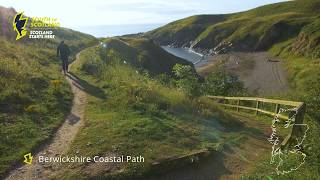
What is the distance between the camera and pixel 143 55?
142 feet

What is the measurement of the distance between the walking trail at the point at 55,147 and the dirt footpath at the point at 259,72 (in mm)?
39995

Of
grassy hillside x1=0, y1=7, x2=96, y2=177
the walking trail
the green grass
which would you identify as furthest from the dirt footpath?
the walking trail

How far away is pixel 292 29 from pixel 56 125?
4298 inches

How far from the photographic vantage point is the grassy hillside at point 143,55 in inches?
1545

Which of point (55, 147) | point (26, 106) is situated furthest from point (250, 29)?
point (55, 147)

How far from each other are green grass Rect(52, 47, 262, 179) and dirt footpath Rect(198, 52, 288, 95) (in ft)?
120

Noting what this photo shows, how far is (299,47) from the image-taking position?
8925 cm

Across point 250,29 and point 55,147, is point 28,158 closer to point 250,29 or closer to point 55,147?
point 55,147

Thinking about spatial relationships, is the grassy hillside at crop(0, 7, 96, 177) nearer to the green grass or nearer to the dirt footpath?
the green grass

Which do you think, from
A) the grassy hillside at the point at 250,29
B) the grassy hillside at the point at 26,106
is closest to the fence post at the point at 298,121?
the grassy hillside at the point at 26,106

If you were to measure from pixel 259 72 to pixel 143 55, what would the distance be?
4101 cm

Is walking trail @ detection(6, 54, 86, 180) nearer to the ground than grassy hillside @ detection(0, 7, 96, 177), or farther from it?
nearer to the ground

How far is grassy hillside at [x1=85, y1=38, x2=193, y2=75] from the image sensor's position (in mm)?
39250

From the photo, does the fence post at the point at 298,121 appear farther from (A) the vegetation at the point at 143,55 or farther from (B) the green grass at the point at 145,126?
(A) the vegetation at the point at 143,55
